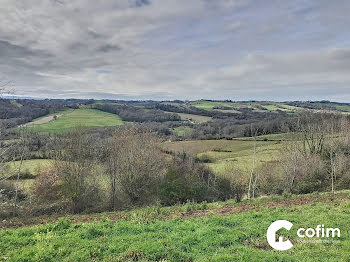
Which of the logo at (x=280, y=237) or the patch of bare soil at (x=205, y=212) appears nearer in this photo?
the logo at (x=280, y=237)

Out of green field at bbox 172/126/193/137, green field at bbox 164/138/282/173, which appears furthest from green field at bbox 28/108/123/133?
green field at bbox 164/138/282/173

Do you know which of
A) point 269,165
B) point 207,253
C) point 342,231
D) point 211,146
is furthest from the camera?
point 211,146

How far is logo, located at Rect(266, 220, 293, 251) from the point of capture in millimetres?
7347

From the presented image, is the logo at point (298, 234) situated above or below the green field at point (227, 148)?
above

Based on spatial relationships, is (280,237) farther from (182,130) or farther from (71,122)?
(182,130)

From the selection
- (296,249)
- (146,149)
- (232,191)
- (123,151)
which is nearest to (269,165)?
(232,191)

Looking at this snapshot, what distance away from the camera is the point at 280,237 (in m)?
7.95

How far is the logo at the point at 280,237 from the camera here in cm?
735

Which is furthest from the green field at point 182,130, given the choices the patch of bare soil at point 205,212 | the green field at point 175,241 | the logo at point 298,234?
the logo at point 298,234

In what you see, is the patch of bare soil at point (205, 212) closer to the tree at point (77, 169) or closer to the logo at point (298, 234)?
the logo at point (298, 234)

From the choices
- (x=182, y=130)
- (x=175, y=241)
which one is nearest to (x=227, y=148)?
(x=182, y=130)

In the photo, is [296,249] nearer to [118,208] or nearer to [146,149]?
[118,208]

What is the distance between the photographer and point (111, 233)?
8.69 meters

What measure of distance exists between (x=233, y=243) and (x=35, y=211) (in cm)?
1833
